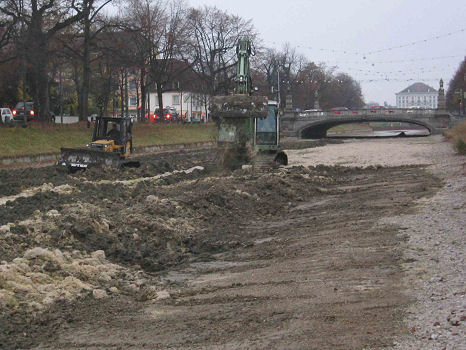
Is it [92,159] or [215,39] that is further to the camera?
[215,39]

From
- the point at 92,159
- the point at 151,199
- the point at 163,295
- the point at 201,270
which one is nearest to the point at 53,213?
the point at 151,199

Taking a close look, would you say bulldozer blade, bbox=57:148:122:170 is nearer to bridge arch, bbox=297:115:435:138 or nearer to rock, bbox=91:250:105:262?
rock, bbox=91:250:105:262

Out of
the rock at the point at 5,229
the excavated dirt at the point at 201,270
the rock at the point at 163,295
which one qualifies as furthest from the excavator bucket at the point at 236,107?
the rock at the point at 163,295

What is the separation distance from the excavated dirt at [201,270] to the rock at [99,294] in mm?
27

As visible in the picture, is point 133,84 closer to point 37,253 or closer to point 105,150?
point 105,150

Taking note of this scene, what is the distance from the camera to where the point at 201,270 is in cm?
1158

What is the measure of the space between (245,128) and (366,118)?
65.1 metres

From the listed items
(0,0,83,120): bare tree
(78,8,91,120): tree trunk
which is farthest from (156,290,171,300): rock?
(78,8,91,120): tree trunk

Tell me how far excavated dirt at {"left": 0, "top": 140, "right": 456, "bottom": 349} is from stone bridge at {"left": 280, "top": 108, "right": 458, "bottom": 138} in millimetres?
68867

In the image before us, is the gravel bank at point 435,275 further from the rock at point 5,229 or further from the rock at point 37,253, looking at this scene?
the rock at point 5,229

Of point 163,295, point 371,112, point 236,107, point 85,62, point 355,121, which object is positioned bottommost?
point 163,295

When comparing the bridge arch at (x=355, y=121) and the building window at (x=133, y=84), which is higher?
the building window at (x=133, y=84)

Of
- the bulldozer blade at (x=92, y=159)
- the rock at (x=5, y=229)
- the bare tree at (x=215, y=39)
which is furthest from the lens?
the bare tree at (x=215, y=39)

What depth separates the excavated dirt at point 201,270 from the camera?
7.52m
